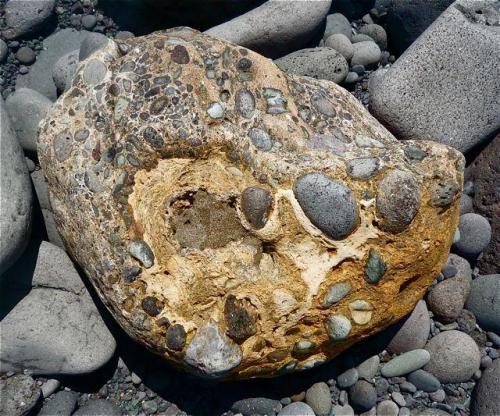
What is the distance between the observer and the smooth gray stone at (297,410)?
2.96 meters

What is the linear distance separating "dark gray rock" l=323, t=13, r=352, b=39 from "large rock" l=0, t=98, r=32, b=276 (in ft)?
5.97

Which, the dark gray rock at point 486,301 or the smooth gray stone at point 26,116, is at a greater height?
the smooth gray stone at point 26,116

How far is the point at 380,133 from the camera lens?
287 centimetres

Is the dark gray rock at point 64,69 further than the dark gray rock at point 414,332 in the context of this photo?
Yes

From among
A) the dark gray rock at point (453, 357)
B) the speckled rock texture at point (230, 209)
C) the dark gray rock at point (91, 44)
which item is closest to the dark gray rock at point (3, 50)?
the dark gray rock at point (91, 44)

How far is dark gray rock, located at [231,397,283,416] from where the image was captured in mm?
3008

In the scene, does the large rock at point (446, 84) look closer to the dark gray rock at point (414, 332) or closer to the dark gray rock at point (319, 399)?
the dark gray rock at point (414, 332)

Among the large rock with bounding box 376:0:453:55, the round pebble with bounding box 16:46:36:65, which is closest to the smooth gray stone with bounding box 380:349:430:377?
the large rock with bounding box 376:0:453:55

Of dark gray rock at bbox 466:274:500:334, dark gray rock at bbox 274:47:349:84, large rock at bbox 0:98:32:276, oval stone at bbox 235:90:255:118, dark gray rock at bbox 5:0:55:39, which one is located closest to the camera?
oval stone at bbox 235:90:255:118

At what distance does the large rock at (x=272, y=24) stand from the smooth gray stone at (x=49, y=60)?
831 millimetres

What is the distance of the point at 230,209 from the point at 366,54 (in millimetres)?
1473

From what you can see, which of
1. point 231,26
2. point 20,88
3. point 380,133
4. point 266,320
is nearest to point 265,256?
point 266,320

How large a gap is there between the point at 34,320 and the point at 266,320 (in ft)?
3.98

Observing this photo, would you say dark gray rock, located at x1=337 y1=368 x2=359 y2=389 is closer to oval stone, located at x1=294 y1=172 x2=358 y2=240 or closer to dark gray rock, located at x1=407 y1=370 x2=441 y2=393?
dark gray rock, located at x1=407 y1=370 x2=441 y2=393
